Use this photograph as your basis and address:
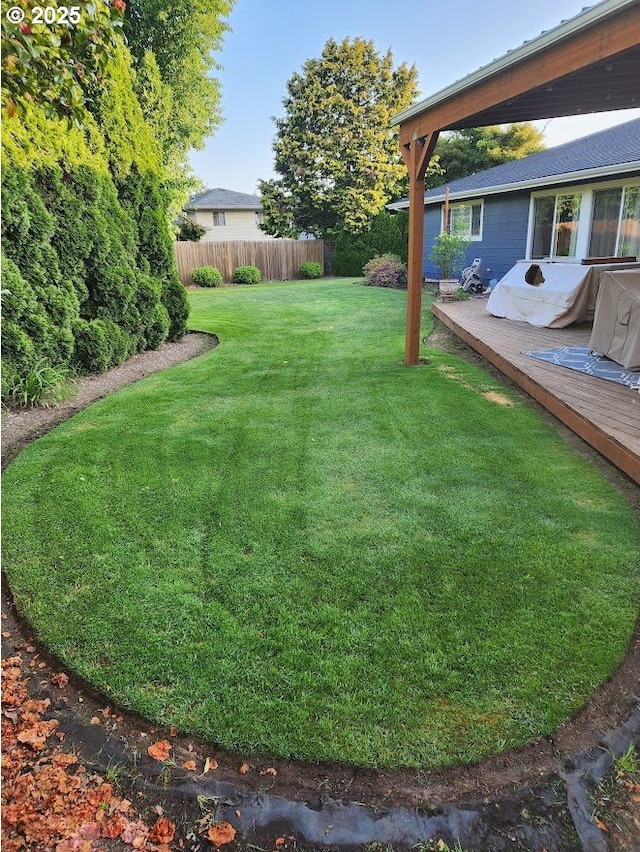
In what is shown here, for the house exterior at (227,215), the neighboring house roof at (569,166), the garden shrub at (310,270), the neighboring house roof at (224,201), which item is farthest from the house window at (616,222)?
the house exterior at (227,215)

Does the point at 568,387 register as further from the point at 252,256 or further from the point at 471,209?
the point at 252,256

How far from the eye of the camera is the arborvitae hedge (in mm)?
4867

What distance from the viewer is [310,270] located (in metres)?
19.9

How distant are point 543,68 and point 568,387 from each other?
97.3 inches

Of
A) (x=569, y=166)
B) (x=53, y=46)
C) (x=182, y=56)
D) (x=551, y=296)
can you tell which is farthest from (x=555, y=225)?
(x=182, y=56)

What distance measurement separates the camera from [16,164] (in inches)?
191

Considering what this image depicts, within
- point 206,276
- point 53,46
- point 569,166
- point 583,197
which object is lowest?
point 206,276

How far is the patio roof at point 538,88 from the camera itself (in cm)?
309

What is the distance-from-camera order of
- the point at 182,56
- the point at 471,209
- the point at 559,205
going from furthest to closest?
1. the point at 182,56
2. the point at 471,209
3. the point at 559,205

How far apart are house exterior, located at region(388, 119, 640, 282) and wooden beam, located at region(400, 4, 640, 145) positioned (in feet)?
18.4

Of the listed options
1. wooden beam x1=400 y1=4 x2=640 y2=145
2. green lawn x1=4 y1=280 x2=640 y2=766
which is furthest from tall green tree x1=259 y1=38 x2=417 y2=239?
green lawn x1=4 y1=280 x2=640 y2=766

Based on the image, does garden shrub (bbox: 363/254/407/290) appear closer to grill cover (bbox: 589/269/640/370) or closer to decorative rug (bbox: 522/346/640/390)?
decorative rug (bbox: 522/346/640/390)

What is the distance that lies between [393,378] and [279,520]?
3227mm

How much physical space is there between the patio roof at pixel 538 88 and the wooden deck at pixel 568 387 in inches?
48.1
